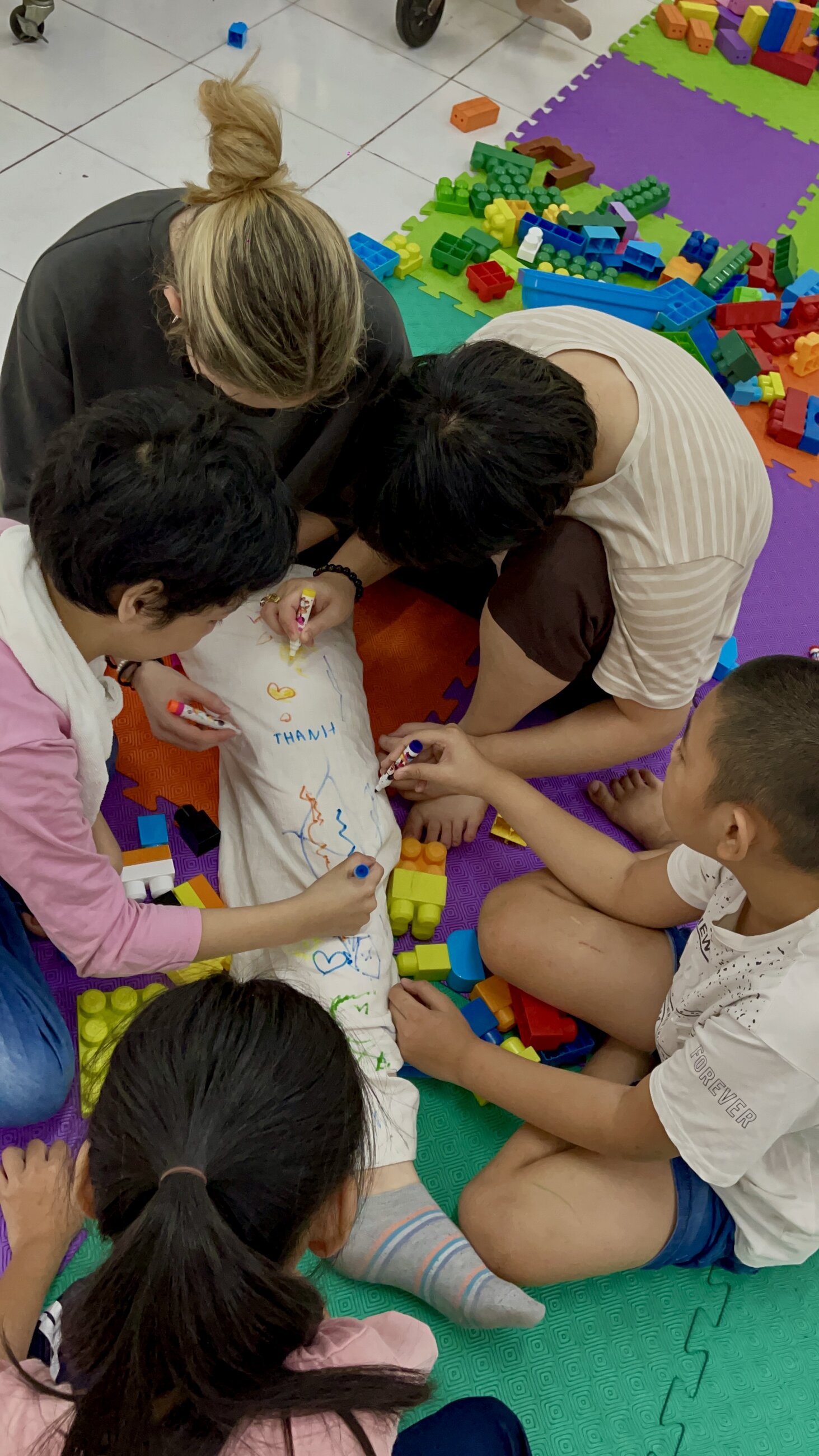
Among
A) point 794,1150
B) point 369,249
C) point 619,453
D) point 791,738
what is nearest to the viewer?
point 791,738

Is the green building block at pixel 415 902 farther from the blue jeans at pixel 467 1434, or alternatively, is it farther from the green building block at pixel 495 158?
the green building block at pixel 495 158

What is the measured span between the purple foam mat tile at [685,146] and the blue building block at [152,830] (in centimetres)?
179

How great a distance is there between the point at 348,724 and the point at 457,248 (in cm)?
113

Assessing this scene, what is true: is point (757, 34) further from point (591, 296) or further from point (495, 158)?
point (591, 296)

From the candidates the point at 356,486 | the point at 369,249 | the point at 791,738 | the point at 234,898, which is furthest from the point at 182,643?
the point at 369,249

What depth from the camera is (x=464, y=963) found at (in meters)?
1.26

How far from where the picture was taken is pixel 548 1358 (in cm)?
104

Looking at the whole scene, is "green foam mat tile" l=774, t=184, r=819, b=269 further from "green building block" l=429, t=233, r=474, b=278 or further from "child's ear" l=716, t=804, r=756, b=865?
"child's ear" l=716, t=804, r=756, b=865

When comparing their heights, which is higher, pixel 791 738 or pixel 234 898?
pixel 791 738

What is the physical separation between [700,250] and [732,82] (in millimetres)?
819

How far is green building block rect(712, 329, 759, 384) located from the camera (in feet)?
6.23

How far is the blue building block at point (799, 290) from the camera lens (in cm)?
208

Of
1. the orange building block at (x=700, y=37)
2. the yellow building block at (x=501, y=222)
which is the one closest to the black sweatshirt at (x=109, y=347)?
the yellow building block at (x=501, y=222)

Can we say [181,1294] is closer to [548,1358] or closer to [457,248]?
[548,1358]
